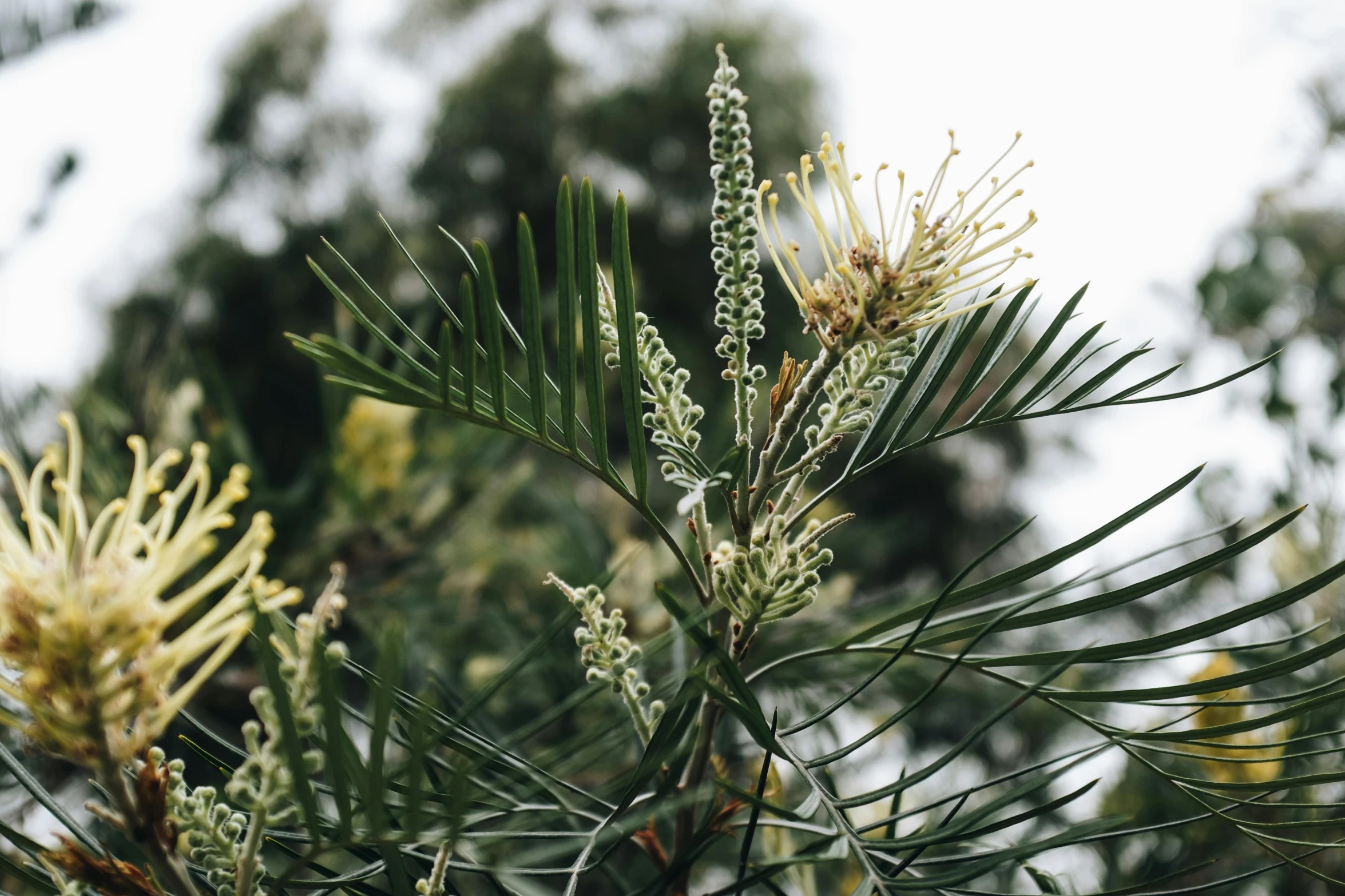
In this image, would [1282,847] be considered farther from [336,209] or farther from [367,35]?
[367,35]

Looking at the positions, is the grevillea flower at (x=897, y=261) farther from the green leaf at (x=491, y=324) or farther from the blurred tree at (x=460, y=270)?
the blurred tree at (x=460, y=270)

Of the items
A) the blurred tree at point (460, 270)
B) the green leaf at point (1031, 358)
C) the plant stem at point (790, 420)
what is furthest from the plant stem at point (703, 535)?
the blurred tree at point (460, 270)

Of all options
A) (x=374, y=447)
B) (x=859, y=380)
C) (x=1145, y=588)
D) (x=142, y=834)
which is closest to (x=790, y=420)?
(x=859, y=380)

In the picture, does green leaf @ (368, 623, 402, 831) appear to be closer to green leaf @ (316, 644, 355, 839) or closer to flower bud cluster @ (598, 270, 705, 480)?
green leaf @ (316, 644, 355, 839)

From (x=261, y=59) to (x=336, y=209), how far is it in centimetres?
78

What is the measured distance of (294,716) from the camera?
0.65ft

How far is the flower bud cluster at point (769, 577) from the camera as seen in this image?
0.27 m

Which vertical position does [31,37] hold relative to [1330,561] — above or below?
above

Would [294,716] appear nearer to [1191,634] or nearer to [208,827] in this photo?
[208,827]

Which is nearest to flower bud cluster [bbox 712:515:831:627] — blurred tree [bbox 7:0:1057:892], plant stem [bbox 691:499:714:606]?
plant stem [bbox 691:499:714:606]

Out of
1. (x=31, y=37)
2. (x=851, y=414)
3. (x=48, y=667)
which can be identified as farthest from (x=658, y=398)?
(x=31, y=37)

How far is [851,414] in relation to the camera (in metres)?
0.30

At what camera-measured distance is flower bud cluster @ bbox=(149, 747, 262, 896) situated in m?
0.23

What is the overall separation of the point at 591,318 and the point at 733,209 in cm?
6
